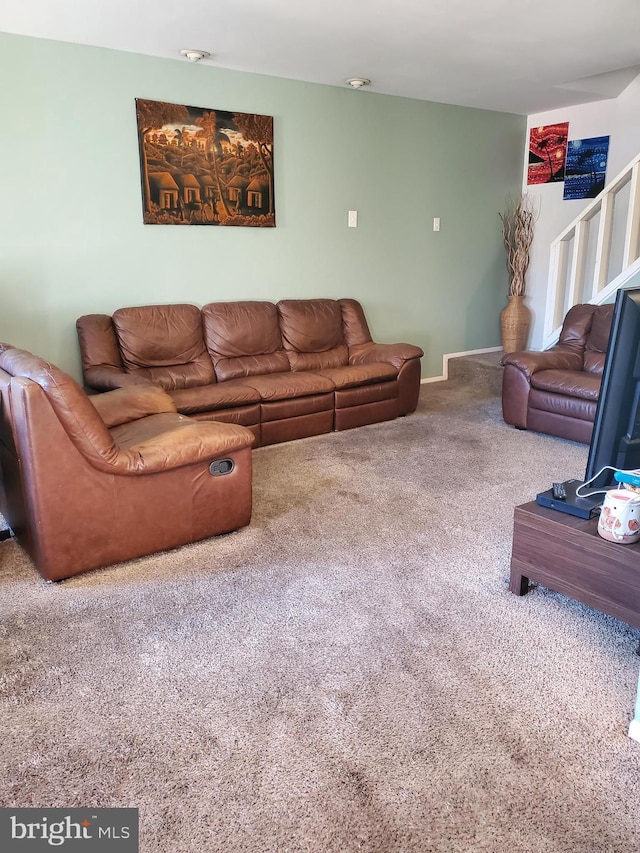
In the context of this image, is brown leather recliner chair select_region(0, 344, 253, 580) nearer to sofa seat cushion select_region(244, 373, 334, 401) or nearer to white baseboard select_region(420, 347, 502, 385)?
sofa seat cushion select_region(244, 373, 334, 401)

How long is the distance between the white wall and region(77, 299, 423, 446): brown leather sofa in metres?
2.23

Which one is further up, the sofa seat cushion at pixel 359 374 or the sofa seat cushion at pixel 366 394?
the sofa seat cushion at pixel 359 374

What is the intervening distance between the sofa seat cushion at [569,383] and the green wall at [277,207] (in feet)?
5.54

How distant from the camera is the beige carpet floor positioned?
4.76 feet

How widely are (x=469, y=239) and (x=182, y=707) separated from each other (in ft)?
17.2

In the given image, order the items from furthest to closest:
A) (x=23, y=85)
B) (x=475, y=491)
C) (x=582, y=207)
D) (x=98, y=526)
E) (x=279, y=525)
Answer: (x=582, y=207) < (x=23, y=85) < (x=475, y=491) < (x=279, y=525) < (x=98, y=526)

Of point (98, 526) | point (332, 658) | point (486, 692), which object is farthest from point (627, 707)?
point (98, 526)

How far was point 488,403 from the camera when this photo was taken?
208 inches

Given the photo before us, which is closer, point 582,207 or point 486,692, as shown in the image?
point 486,692

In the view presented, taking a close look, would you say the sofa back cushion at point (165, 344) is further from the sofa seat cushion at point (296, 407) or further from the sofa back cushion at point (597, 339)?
the sofa back cushion at point (597, 339)

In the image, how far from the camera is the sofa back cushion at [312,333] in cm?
482

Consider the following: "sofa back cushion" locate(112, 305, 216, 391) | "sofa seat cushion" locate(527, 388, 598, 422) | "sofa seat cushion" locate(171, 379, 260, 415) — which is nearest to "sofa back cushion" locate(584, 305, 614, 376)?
"sofa seat cushion" locate(527, 388, 598, 422)

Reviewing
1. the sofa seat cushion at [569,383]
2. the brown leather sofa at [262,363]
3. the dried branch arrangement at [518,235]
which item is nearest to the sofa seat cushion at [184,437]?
the brown leather sofa at [262,363]

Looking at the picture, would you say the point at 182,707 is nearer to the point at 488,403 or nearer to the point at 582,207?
the point at 488,403
